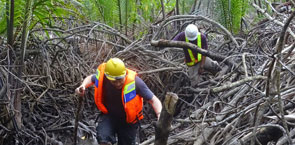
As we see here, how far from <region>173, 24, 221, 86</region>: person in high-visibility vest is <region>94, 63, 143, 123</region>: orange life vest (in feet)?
8.20

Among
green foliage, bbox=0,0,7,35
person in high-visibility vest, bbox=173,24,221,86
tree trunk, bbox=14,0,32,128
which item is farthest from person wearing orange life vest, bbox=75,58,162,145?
person in high-visibility vest, bbox=173,24,221,86

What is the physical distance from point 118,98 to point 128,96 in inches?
7.9

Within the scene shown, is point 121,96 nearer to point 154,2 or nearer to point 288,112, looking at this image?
point 288,112

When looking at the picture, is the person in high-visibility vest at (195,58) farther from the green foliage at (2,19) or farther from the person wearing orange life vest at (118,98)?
the green foliage at (2,19)

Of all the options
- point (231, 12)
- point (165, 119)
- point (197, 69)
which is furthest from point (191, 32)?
point (165, 119)

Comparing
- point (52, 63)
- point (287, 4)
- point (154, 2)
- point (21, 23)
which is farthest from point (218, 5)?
point (21, 23)

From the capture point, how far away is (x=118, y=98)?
13.4 ft

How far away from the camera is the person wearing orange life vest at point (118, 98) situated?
391cm

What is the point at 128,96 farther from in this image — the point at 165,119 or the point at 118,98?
the point at 165,119

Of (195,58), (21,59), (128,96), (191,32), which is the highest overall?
(191,32)

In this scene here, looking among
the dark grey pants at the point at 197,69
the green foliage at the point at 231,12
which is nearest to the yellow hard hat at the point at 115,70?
the dark grey pants at the point at 197,69

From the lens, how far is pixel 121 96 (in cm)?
405

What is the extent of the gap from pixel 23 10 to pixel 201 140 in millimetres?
2561

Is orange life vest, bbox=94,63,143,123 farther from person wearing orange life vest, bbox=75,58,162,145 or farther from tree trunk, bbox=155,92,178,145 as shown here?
tree trunk, bbox=155,92,178,145
